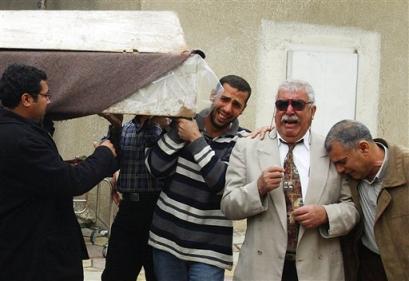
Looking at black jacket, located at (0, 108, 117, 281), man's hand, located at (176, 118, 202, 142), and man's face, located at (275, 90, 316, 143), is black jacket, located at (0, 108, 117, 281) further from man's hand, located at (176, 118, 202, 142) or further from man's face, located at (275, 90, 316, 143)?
man's face, located at (275, 90, 316, 143)

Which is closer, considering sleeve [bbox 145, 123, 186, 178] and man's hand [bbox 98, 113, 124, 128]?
man's hand [bbox 98, 113, 124, 128]

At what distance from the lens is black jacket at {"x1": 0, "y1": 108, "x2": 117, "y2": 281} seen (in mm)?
2930

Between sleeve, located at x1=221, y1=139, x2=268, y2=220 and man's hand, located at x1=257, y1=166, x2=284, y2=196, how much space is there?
46mm

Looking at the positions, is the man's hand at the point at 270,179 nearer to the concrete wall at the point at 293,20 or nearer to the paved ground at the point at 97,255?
the paved ground at the point at 97,255

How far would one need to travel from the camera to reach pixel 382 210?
2898 millimetres

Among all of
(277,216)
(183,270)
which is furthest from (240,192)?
(183,270)

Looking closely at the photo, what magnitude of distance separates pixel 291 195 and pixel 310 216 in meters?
0.17

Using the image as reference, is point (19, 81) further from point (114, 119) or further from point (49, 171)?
point (114, 119)

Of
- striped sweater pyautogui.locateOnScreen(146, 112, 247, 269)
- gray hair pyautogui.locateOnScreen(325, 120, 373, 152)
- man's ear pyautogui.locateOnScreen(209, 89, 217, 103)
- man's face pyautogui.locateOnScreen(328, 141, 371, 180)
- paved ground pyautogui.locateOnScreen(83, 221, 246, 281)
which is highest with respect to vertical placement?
man's ear pyautogui.locateOnScreen(209, 89, 217, 103)

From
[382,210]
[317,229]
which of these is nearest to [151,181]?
[317,229]

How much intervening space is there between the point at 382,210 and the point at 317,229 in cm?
32

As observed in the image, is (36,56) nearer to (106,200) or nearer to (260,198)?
(260,198)

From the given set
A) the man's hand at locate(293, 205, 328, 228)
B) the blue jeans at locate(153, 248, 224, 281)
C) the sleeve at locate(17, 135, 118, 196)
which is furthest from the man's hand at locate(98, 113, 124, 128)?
the man's hand at locate(293, 205, 328, 228)

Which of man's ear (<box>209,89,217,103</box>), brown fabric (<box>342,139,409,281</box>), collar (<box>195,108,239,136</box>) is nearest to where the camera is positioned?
brown fabric (<box>342,139,409,281</box>)
